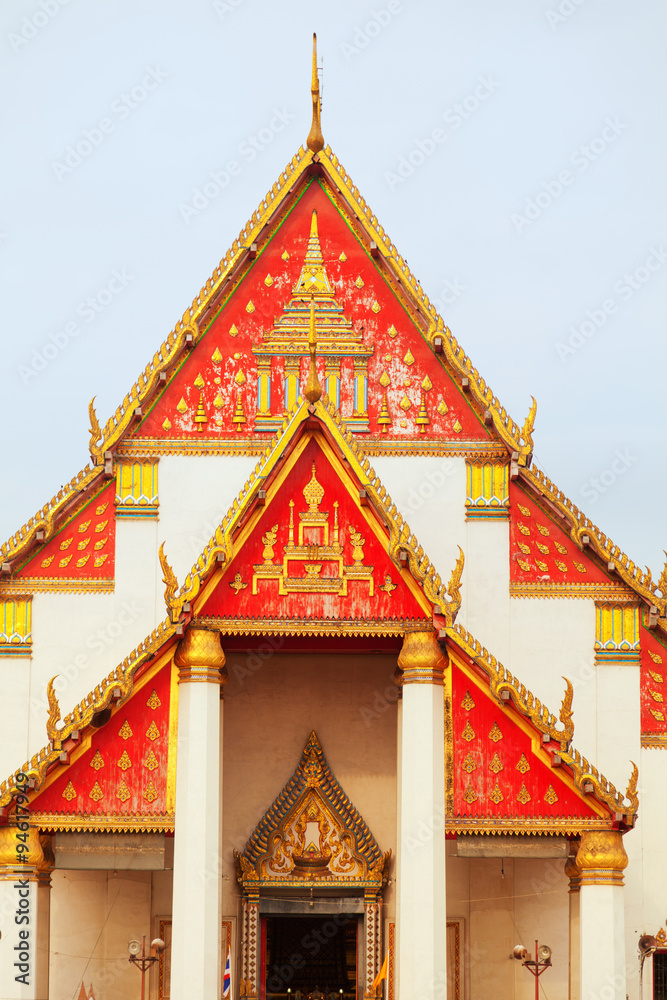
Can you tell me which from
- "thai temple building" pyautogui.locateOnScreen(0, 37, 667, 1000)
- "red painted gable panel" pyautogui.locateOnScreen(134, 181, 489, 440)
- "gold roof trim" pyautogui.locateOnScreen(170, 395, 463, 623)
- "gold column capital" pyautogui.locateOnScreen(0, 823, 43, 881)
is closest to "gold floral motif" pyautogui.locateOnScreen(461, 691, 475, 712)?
"thai temple building" pyautogui.locateOnScreen(0, 37, 667, 1000)

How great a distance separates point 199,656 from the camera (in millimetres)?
16812

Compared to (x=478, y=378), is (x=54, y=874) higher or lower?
lower

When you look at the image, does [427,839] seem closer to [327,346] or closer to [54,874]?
[54,874]

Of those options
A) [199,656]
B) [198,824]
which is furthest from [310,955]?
[199,656]

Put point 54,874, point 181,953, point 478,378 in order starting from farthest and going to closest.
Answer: point 478,378
point 54,874
point 181,953

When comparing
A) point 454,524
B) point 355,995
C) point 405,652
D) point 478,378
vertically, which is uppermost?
point 478,378

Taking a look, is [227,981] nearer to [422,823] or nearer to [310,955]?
[422,823]

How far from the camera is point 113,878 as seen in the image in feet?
61.9

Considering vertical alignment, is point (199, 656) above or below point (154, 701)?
above

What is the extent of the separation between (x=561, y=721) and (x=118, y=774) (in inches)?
188

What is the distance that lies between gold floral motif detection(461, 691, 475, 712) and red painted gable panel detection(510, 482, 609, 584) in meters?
2.87

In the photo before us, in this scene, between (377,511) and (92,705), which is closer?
(92,705)

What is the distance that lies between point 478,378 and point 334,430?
334 cm

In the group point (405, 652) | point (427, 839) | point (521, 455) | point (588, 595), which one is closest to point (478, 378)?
point (521, 455)
